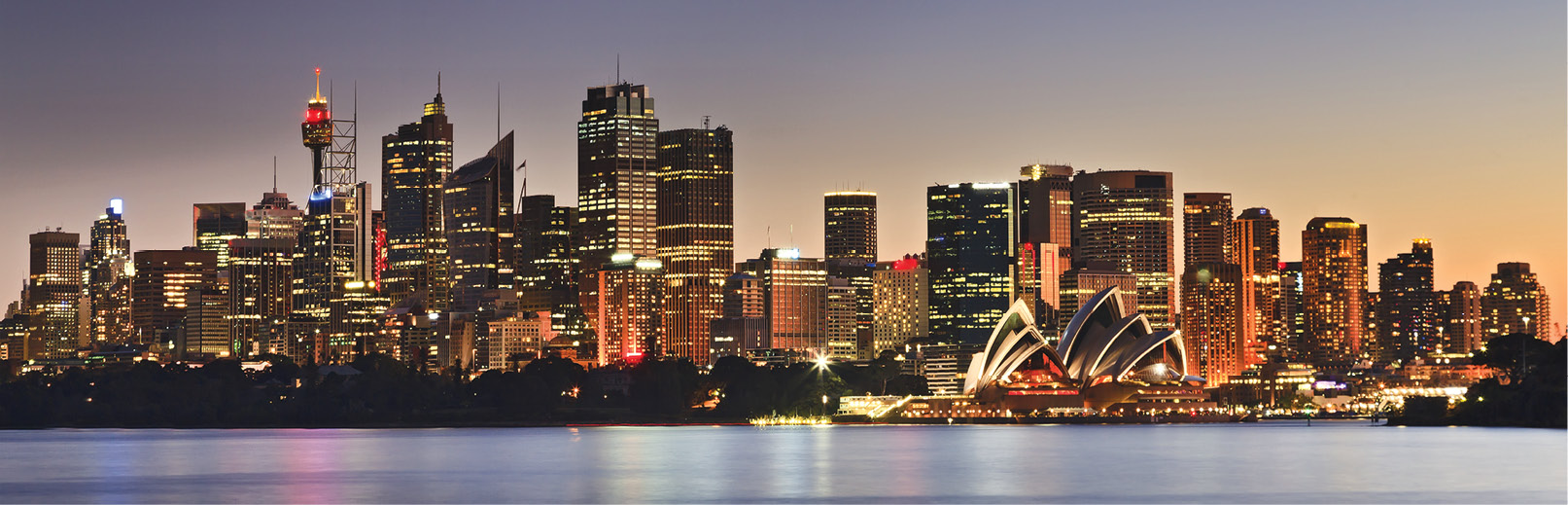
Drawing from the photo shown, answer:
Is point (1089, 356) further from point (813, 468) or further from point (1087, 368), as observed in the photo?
point (813, 468)

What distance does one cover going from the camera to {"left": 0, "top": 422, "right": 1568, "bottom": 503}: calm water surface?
260 ft

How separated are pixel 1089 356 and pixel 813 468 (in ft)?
303

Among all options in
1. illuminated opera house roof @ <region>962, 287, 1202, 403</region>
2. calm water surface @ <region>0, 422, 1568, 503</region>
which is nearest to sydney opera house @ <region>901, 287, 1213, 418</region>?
illuminated opera house roof @ <region>962, 287, 1202, 403</region>

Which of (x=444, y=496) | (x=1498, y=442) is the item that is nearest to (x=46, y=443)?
(x=444, y=496)

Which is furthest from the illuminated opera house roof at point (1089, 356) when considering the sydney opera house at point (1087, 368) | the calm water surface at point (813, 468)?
the calm water surface at point (813, 468)

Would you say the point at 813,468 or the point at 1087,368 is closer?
the point at 813,468

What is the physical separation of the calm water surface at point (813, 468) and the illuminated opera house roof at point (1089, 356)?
37.6m

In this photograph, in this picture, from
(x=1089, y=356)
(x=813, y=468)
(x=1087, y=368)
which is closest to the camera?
(x=813, y=468)

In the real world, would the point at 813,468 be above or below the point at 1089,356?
below

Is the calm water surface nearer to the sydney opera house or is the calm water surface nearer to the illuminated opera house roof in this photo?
the illuminated opera house roof

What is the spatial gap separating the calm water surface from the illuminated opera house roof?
1481 inches

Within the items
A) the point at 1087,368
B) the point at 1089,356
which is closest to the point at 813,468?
the point at 1089,356

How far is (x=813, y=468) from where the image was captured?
327 ft

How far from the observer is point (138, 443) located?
143m
